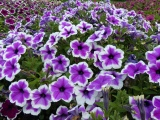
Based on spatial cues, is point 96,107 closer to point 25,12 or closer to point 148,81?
point 148,81

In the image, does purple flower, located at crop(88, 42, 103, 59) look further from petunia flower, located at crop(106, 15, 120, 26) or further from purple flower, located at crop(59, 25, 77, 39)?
petunia flower, located at crop(106, 15, 120, 26)

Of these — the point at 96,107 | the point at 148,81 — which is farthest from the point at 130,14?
the point at 96,107

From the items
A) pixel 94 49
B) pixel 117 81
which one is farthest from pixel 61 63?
pixel 117 81

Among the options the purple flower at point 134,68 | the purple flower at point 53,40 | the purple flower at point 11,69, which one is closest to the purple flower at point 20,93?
the purple flower at point 11,69

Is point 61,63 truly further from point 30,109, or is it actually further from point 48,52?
point 30,109

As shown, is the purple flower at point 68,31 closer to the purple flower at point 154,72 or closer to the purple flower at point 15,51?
the purple flower at point 15,51

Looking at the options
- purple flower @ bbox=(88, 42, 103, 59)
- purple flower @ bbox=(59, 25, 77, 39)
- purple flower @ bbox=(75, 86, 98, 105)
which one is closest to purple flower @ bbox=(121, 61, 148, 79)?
purple flower @ bbox=(75, 86, 98, 105)
